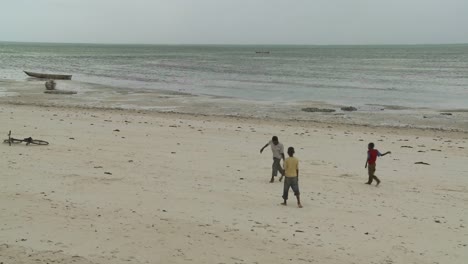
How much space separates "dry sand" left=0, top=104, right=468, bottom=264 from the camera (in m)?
8.09

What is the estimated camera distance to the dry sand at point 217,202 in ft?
26.5

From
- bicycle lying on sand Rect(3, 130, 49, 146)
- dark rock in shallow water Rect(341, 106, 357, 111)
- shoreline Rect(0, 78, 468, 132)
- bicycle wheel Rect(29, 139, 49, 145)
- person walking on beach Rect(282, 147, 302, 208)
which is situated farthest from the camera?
dark rock in shallow water Rect(341, 106, 357, 111)

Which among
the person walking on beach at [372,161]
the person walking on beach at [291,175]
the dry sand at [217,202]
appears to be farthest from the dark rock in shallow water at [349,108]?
the person walking on beach at [291,175]

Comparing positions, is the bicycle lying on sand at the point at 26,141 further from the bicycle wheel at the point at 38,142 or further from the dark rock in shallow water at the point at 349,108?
the dark rock in shallow water at the point at 349,108

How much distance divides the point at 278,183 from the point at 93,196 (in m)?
4.75

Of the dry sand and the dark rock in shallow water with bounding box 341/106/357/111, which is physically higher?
the dark rock in shallow water with bounding box 341/106/357/111

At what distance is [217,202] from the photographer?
10812mm

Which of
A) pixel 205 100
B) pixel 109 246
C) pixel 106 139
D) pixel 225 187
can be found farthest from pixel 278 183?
pixel 205 100

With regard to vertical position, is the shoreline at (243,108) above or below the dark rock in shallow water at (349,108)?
below

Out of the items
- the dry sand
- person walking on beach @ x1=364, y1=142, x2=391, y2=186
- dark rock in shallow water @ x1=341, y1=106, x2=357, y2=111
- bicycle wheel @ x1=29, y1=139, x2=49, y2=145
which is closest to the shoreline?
dark rock in shallow water @ x1=341, y1=106, x2=357, y2=111

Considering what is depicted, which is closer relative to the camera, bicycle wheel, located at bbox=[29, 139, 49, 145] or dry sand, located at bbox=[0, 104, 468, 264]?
dry sand, located at bbox=[0, 104, 468, 264]

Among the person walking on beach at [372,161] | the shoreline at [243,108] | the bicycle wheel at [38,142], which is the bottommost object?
the shoreline at [243,108]

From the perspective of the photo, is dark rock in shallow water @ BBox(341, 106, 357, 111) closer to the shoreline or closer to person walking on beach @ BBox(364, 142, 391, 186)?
the shoreline

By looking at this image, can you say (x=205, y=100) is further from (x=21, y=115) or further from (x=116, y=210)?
(x=116, y=210)
